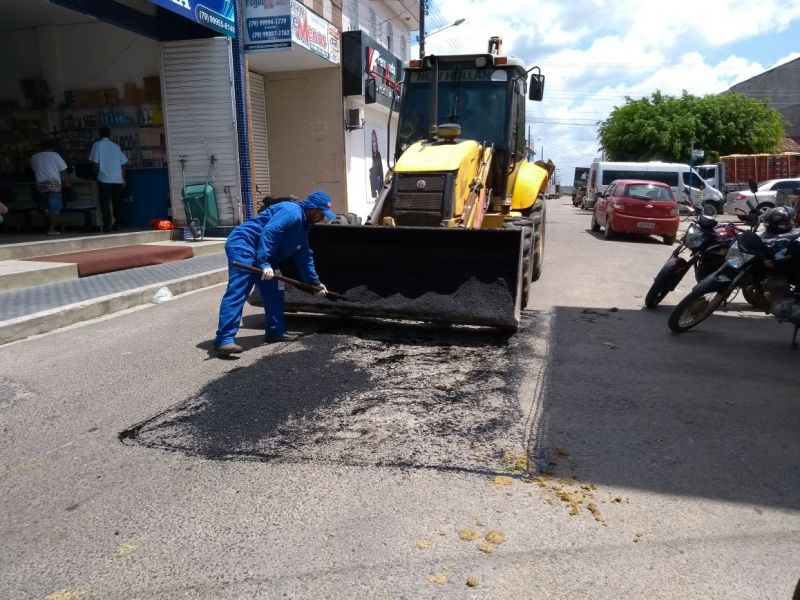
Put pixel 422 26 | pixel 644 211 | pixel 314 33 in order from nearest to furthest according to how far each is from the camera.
Answer: 1. pixel 314 33
2. pixel 644 211
3. pixel 422 26

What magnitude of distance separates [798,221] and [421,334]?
4641mm

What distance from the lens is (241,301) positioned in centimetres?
562

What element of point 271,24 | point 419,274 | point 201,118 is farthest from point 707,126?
point 419,274

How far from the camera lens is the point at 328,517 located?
289 cm

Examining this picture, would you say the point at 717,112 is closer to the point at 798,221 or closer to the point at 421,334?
the point at 798,221

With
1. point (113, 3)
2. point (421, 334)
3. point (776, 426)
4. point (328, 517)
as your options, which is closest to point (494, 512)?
point (328, 517)

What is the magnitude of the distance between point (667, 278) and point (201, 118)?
9.76m

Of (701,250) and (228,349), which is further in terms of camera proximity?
(701,250)

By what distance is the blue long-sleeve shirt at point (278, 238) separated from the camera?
5.65m

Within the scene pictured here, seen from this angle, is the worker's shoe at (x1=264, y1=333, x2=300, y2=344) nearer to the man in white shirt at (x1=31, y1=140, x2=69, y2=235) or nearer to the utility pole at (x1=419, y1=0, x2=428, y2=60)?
the man in white shirt at (x1=31, y1=140, x2=69, y2=235)

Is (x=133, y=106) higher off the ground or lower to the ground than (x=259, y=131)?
higher

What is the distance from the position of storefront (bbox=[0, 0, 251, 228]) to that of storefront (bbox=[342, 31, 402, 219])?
12.1 feet

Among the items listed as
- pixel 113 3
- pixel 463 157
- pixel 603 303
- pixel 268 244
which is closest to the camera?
pixel 268 244

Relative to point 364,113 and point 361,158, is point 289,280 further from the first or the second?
point 361,158
